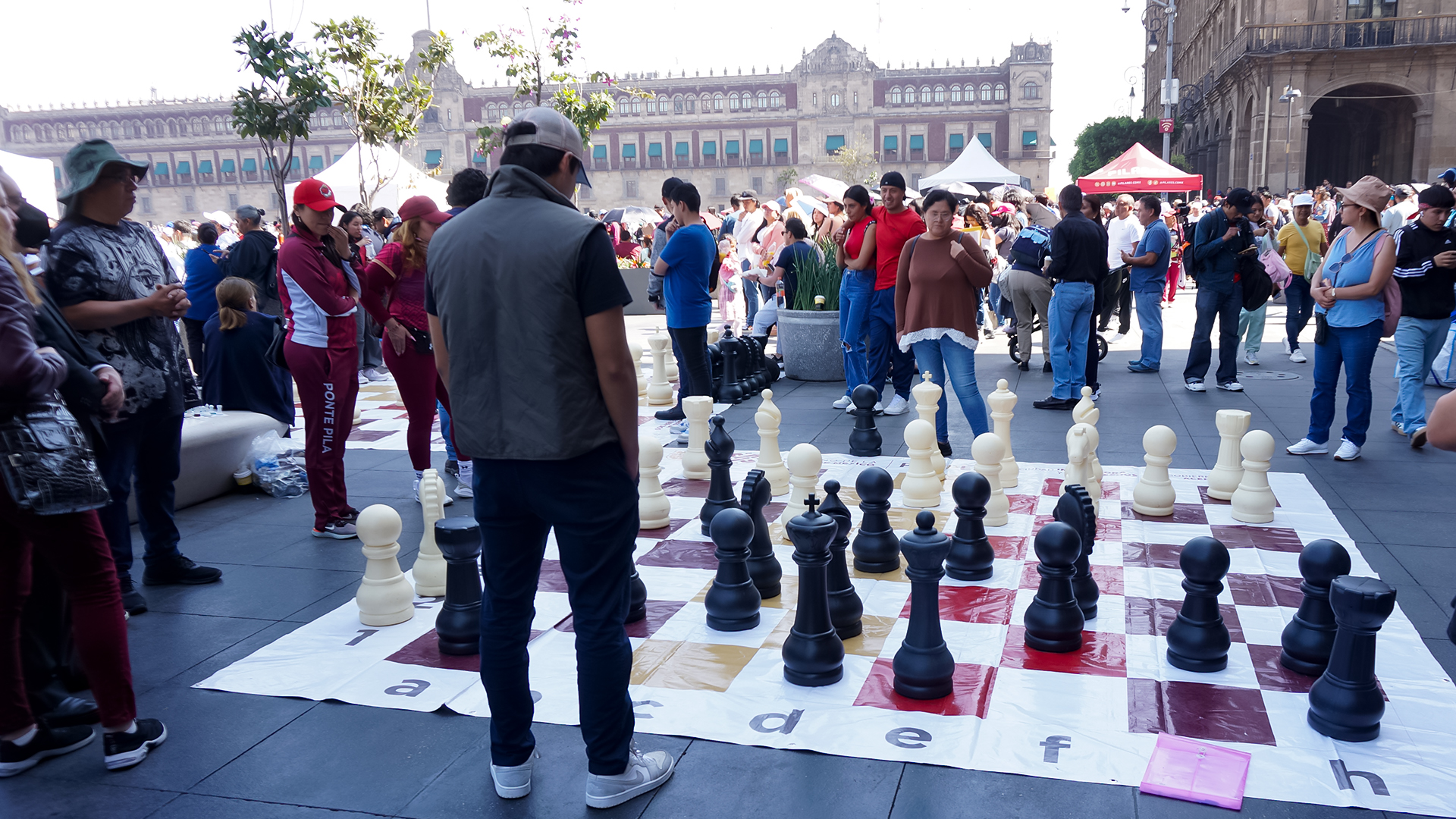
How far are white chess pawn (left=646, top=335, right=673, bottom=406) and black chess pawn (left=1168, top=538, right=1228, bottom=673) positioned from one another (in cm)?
500

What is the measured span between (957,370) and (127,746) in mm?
4126

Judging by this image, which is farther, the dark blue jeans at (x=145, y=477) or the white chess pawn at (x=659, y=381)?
the white chess pawn at (x=659, y=381)

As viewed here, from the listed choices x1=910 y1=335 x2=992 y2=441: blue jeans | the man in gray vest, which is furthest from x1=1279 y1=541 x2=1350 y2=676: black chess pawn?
x1=910 y1=335 x2=992 y2=441: blue jeans

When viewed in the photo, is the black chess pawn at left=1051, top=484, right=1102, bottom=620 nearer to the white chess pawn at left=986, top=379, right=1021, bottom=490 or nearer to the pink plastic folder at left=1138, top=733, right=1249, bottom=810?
the pink plastic folder at left=1138, top=733, right=1249, bottom=810

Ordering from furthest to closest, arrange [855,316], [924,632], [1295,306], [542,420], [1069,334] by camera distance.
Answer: [1295,306] < [1069,334] < [855,316] < [924,632] < [542,420]

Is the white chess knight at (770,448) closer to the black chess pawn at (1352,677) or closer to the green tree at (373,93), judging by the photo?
the black chess pawn at (1352,677)

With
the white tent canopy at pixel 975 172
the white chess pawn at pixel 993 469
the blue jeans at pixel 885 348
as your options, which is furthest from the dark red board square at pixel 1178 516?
the white tent canopy at pixel 975 172

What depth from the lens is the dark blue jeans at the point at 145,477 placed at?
3451 mm

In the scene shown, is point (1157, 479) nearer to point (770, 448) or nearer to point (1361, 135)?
point (770, 448)

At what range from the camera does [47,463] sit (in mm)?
2275

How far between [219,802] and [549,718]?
80 cm

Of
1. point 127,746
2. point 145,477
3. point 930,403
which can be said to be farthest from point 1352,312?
point 145,477

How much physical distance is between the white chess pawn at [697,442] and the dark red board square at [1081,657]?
230cm

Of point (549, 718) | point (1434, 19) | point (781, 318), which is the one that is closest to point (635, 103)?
point (1434, 19)
